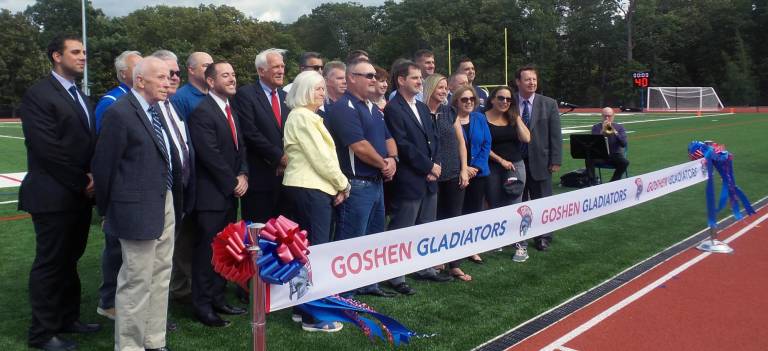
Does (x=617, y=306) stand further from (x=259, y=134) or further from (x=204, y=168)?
(x=204, y=168)

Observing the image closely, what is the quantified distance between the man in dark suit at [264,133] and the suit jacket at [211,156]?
41 cm

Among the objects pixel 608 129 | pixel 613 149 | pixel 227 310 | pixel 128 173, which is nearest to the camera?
pixel 128 173

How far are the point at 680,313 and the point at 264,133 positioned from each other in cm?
343

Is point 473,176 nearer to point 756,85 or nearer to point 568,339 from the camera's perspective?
point 568,339

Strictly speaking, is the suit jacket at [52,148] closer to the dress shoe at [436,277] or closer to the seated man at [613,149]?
the dress shoe at [436,277]

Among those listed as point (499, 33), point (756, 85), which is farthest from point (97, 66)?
point (756, 85)

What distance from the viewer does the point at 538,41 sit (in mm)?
58656

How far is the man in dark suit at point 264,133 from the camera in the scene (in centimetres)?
462

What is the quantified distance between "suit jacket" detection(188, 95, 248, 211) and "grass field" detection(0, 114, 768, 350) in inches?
35.1

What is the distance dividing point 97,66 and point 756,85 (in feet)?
168

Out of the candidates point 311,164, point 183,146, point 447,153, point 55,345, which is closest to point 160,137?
point 183,146

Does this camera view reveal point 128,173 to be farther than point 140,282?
No

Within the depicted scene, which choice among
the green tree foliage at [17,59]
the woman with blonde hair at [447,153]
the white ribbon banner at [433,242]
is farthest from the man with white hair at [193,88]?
the green tree foliage at [17,59]

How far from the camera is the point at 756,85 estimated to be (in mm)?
48688
